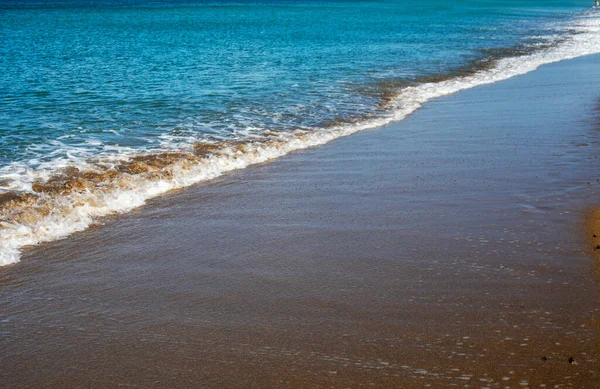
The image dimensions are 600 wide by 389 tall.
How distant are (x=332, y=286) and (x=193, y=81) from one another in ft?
47.6

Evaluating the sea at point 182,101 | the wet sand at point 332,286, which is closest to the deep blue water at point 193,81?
the sea at point 182,101

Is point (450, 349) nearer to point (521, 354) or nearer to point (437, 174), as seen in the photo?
point (521, 354)

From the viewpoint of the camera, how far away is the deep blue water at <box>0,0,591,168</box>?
39.7 feet

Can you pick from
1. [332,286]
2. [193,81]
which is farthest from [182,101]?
[332,286]

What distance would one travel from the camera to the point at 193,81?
18.9 meters

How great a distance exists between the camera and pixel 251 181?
8.84 meters

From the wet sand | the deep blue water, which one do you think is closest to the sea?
the deep blue water

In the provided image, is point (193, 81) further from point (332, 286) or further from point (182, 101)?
point (332, 286)

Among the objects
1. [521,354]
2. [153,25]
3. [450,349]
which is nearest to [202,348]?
[450,349]

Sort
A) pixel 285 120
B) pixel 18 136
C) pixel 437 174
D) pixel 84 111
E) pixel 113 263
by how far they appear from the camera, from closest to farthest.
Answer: pixel 113 263
pixel 437 174
pixel 18 136
pixel 285 120
pixel 84 111

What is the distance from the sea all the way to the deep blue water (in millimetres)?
45

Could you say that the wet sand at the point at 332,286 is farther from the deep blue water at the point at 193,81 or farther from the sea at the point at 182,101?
the deep blue water at the point at 193,81

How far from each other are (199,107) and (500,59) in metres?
13.6

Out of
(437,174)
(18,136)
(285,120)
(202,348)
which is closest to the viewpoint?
(202,348)
